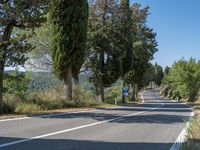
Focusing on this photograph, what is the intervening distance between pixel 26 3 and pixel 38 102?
7.84m

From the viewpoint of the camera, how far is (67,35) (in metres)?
34.9

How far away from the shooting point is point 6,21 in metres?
23.8

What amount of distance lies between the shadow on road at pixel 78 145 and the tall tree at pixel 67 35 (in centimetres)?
2230

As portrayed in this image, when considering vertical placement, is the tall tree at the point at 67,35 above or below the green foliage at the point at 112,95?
above

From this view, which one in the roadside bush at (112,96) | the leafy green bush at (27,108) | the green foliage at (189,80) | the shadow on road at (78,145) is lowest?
the shadow on road at (78,145)

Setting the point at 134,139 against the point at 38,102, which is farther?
the point at 38,102

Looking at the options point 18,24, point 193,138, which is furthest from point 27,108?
point 193,138

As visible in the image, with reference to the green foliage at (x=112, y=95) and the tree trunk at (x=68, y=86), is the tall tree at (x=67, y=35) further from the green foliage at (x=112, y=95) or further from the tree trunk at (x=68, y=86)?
the green foliage at (x=112, y=95)

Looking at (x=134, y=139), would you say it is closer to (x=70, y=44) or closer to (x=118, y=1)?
(x=70, y=44)

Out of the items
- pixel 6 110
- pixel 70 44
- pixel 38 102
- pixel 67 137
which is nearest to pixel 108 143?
pixel 67 137

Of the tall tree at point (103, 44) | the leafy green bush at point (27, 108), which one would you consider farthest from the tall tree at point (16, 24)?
the tall tree at point (103, 44)

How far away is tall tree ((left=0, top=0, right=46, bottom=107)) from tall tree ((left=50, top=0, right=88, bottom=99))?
33.5 ft

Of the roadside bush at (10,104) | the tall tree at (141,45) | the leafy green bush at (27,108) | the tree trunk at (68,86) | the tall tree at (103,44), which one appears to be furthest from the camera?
the tall tree at (141,45)

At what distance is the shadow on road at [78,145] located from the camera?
1112cm
